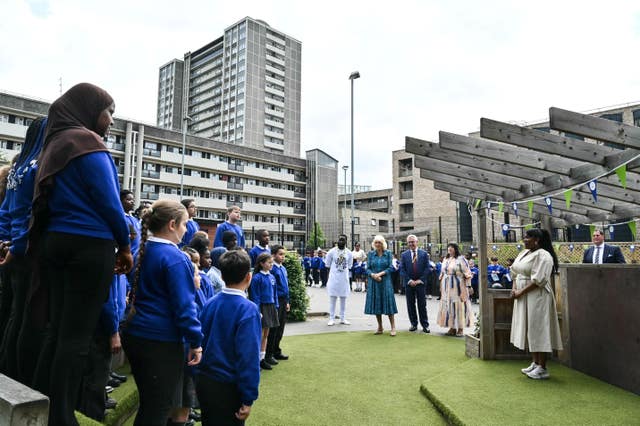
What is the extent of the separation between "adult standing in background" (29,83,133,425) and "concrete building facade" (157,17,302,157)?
230 feet

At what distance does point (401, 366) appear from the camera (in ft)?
19.6

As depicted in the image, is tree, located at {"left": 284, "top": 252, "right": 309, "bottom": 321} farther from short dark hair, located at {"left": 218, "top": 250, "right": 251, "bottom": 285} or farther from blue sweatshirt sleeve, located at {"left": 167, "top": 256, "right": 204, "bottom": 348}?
blue sweatshirt sleeve, located at {"left": 167, "top": 256, "right": 204, "bottom": 348}

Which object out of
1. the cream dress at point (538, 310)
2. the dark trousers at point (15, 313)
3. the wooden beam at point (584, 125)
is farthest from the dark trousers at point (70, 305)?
the cream dress at point (538, 310)

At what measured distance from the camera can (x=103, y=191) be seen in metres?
2.28

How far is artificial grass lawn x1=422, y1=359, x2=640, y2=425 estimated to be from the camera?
3787mm

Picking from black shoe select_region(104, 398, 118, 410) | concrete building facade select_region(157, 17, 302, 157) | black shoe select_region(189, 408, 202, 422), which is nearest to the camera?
black shoe select_region(104, 398, 118, 410)

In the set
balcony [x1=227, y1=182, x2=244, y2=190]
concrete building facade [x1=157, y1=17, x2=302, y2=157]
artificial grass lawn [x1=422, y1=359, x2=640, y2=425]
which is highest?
concrete building facade [x1=157, y1=17, x2=302, y2=157]

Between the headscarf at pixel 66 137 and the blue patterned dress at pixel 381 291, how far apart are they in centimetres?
673

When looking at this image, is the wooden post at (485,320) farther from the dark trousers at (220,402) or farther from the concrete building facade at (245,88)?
the concrete building facade at (245,88)

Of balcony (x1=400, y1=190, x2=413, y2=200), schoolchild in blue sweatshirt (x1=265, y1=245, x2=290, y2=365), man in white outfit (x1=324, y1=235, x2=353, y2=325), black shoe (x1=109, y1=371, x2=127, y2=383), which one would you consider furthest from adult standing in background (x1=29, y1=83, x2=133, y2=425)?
balcony (x1=400, y1=190, x2=413, y2=200)

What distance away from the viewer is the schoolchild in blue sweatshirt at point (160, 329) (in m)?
2.40

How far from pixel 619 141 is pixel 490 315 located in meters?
2.92

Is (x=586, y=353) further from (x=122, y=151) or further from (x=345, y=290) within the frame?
(x=122, y=151)

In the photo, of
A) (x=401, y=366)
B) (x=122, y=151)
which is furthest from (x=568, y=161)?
(x=122, y=151)
